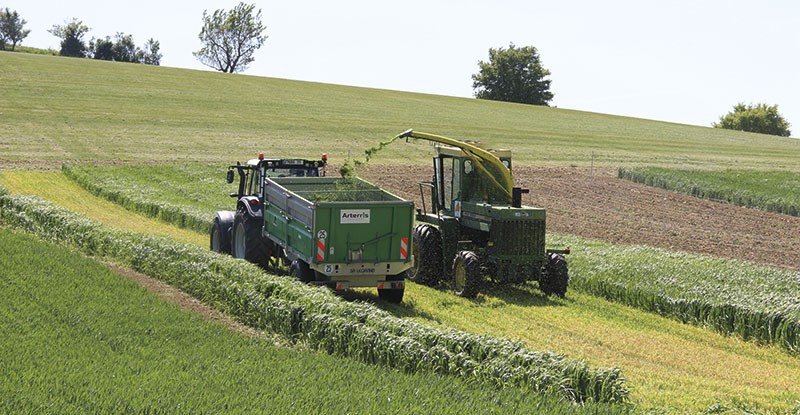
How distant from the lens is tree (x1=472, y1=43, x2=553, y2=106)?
10400cm

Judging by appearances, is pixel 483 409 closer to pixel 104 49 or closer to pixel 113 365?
pixel 113 365

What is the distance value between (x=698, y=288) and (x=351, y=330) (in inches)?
296

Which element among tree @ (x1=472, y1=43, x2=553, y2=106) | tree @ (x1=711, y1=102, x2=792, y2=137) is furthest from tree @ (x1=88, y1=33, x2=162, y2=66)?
tree @ (x1=711, y1=102, x2=792, y2=137)

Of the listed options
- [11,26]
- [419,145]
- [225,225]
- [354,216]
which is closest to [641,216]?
[225,225]

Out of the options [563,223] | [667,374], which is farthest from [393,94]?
[667,374]

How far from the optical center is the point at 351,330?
12.3 m

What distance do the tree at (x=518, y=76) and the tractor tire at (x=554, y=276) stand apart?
87.6 metres

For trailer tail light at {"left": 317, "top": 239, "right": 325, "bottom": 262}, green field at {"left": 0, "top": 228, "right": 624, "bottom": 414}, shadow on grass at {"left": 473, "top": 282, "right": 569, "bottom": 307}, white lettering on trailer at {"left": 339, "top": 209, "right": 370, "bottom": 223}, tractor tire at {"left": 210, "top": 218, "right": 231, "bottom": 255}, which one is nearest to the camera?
green field at {"left": 0, "top": 228, "right": 624, "bottom": 414}

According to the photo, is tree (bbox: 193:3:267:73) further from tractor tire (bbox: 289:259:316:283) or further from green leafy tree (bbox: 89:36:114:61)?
tractor tire (bbox: 289:259:316:283)

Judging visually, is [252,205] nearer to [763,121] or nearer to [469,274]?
[469,274]

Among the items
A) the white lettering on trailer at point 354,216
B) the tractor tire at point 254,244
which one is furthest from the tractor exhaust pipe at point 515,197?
the tractor tire at point 254,244

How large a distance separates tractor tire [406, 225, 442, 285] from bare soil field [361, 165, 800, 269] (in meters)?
9.12

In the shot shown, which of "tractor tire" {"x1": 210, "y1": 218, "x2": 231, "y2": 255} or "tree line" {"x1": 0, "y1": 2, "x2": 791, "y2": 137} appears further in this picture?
"tree line" {"x1": 0, "y1": 2, "x2": 791, "y2": 137}

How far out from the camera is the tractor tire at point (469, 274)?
55.5 ft
